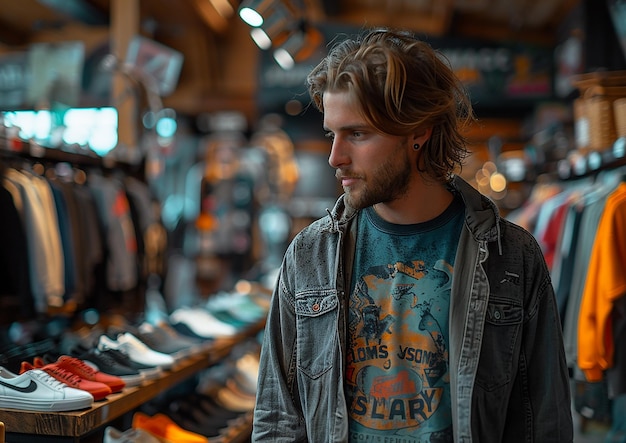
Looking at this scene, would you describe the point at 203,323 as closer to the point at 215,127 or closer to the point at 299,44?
the point at 299,44

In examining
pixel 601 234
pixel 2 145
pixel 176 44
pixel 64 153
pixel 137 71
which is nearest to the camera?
pixel 601 234

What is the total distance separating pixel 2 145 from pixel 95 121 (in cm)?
239

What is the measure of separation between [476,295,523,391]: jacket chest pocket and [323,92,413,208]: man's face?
1.25ft

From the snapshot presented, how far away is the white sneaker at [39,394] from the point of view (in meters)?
2.31

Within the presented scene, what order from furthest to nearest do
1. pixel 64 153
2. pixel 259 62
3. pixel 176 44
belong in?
pixel 176 44 < pixel 259 62 < pixel 64 153

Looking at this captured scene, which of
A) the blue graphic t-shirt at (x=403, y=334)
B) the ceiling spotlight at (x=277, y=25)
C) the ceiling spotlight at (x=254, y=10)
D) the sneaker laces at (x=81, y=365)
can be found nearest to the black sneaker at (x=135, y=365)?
the sneaker laces at (x=81, y=365)

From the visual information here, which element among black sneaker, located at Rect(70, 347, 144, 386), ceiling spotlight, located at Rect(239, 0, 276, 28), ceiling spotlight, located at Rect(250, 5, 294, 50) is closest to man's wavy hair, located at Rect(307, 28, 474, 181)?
black sneaker, located at Rect(70, 347, 144, 386)

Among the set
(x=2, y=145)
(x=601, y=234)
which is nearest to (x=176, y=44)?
(x=2, y=145)

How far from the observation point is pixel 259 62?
8406 mm

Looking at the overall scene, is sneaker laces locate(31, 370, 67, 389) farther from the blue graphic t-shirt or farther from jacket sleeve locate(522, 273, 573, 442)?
jacket sleeve locate(522, 273, 573, 442)

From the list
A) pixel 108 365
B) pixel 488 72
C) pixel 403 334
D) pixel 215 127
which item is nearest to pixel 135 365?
pixel 108 365

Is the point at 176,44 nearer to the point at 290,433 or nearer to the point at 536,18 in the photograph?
the point at 536,18

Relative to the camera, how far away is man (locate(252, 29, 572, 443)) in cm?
177

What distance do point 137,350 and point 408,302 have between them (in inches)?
68.4
